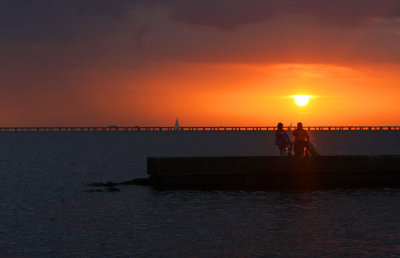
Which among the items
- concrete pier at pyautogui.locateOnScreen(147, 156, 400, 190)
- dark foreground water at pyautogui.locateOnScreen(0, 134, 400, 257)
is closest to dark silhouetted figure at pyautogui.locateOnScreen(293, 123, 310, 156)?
concrete pier at pyautogui.locateOnScreen(147, 156, 400, 190)

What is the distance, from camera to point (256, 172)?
29703 millimetres

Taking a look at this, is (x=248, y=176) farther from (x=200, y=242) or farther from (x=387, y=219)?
(x=200, y=242)

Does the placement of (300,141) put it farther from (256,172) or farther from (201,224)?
(201,224)

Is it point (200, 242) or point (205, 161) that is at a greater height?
point (205, 161)

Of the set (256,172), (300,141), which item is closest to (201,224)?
(256,172)

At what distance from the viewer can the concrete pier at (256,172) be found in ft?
97.0

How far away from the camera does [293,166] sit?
96.8 feet

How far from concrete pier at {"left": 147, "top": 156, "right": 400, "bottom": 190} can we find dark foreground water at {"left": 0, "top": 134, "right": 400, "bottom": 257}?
94cm

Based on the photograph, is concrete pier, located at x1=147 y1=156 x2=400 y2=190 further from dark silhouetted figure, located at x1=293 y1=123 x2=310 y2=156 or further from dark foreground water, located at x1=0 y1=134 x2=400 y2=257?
dark foreground water, located at x1=0 y1=134 x2=400 y2=257

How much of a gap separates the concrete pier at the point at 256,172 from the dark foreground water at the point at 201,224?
941 millimetres

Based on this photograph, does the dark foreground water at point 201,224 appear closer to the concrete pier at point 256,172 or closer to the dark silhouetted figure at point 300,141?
the concrete pier at point 256,172

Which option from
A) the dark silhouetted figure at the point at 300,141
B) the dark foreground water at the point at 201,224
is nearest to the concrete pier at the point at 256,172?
the dark silhouetted figure at the point at 300,141

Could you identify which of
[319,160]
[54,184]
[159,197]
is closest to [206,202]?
[159,197]

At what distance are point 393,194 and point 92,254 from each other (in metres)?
17.3
